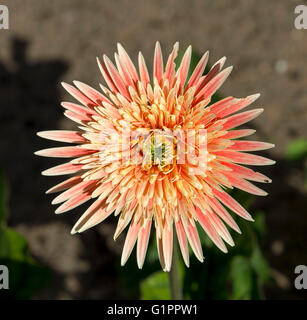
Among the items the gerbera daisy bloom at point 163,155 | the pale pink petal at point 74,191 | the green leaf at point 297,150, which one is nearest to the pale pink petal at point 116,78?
the gerbera daisy bloom at point 163,155

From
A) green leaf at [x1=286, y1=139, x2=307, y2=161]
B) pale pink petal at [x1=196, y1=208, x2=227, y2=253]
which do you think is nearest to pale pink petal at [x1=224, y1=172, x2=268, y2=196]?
pale pink petal at [x1=196, y1=208, x2=227, y2=253]

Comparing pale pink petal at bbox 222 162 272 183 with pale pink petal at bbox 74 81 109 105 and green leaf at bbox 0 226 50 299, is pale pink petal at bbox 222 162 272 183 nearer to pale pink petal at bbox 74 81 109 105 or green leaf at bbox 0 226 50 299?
pale pink petal at bbox 74 81 109 105

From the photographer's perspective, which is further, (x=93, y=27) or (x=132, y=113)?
(x=93, y=27)

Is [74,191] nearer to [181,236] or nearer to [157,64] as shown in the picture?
[181,236]

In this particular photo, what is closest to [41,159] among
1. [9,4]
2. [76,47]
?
[76,47]
